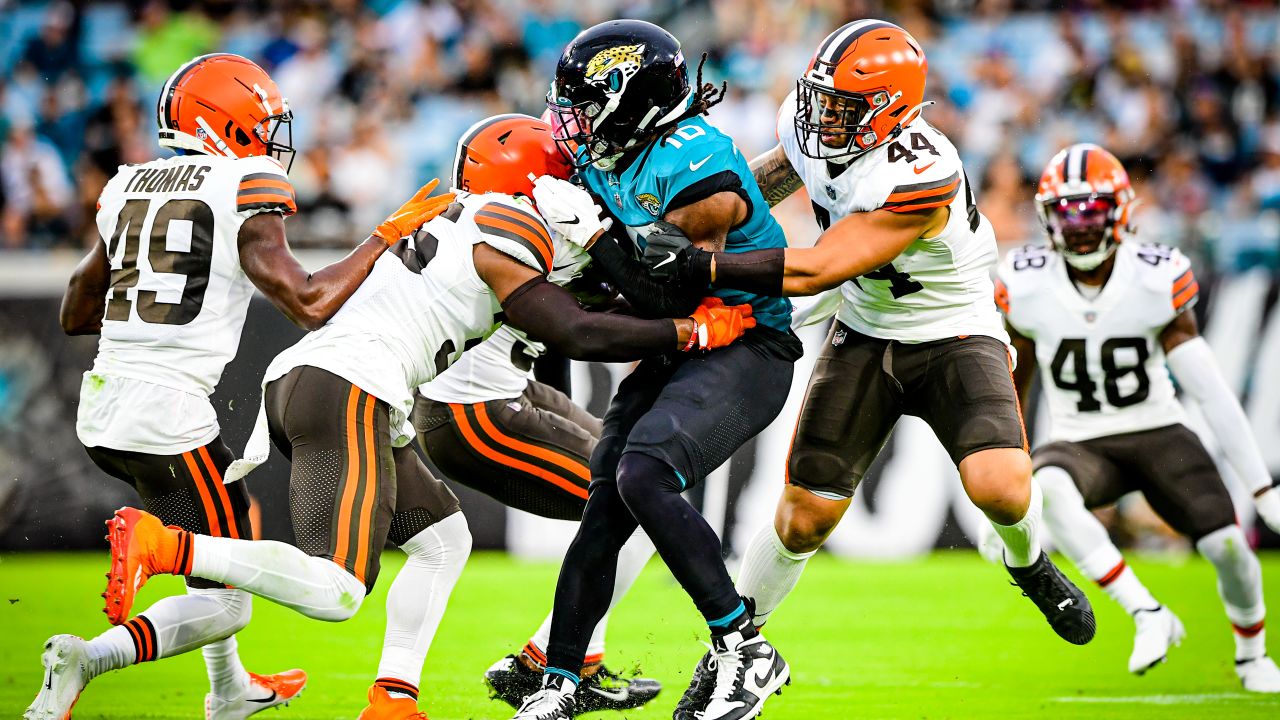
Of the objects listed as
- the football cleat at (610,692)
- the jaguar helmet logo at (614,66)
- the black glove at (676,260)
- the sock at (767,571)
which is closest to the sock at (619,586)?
the football cleat at (610,692)

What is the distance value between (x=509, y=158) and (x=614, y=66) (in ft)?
2.10

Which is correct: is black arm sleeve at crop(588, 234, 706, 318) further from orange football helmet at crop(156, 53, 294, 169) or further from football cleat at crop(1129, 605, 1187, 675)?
football cleat at crop(1129, 605, 1187, 675)

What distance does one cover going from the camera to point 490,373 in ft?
17.5

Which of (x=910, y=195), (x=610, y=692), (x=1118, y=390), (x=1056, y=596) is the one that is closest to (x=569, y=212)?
(x=910, y=195)

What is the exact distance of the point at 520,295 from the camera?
4.23 m

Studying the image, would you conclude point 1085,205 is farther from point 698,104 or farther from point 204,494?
point 204,494

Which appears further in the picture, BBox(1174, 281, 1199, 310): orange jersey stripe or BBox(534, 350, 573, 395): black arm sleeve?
BBox(1174, 281, 1199, 310): orange jersey stripe

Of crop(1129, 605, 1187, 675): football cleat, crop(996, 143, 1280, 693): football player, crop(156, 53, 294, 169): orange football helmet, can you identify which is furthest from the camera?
crop(996, 143, 1280, 693): football player

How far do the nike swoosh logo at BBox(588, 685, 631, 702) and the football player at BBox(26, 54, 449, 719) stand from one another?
4.09 feet

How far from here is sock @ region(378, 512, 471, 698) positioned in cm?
459

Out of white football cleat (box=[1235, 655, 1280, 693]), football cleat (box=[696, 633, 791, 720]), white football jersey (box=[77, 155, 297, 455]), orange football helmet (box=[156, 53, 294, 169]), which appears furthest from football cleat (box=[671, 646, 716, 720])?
white football cleat (box=[1235, 655, 1280, 693])

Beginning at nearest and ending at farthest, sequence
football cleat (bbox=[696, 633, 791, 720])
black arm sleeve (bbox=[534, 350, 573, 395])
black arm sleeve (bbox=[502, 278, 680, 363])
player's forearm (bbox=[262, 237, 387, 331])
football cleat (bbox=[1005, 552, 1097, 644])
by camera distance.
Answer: football cleat (bbox=[696, 633, 791, 720]), black arm sleeve (bbox=[502, 278, 680, 363]), player's forearm (bbox=[262, 237, 387, 331]), football cleat (bbox=[1005, 552, 1097, 644]), black arm sleeve (bbox=[534, 350, 573, 395])

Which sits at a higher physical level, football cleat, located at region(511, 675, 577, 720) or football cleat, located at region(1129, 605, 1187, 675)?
football cleat, located at region(511, 675, 577, 720)

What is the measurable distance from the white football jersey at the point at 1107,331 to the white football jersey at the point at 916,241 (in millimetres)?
1747
